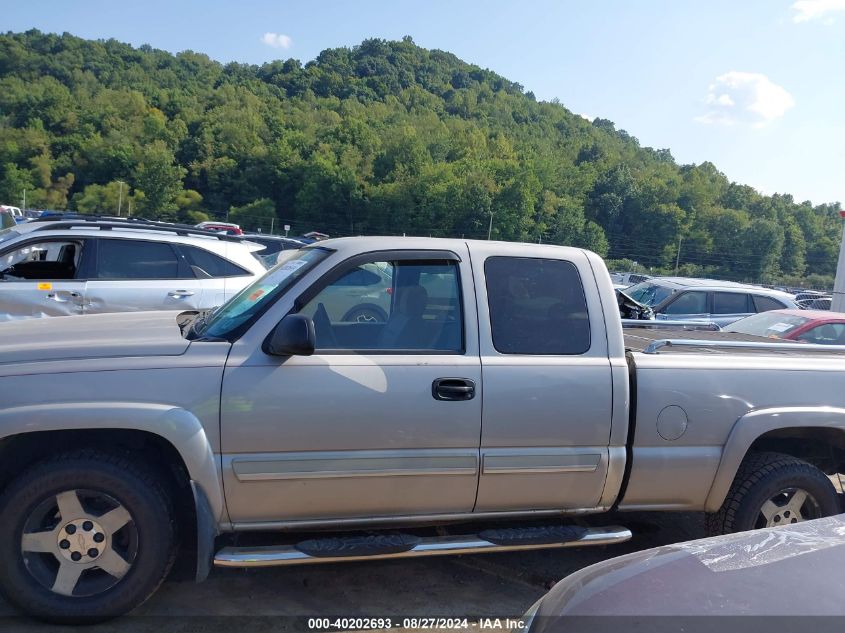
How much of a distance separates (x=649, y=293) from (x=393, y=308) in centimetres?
1176

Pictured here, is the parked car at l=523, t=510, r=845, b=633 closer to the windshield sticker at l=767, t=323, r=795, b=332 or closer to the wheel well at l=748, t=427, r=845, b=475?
the wheel well at l=748, t=427, r=845, b=475

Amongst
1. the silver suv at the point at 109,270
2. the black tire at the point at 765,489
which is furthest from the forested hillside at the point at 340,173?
the black tire at the point at 765,489

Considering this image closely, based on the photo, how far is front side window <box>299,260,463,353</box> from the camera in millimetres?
3479

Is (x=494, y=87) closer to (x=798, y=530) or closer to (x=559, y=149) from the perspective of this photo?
(x=559, y=149)

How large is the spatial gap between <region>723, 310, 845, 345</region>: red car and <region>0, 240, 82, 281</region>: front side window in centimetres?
833

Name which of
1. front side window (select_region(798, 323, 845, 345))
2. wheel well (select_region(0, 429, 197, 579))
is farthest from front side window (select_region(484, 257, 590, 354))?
front side window (select_region(798, 323, 845, 345))

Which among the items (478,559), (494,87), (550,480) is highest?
(494,87)

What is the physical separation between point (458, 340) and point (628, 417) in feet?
3.37

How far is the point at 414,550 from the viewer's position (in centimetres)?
329

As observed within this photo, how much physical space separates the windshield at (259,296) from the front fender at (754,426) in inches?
99.0

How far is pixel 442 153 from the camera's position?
9106 cm

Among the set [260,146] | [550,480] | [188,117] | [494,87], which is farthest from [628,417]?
[494,87]

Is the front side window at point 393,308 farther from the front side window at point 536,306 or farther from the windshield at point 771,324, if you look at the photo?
the windshield at point 771,324

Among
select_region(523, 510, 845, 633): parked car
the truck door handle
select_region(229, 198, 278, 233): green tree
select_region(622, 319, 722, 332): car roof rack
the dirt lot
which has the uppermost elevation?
select_region(229, 198, 278, 233): green tree
